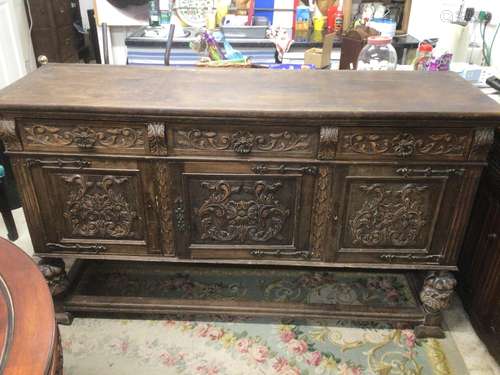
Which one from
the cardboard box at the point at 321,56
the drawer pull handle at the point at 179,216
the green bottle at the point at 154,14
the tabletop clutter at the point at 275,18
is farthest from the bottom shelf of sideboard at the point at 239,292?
the green bottle at the point at 154,14

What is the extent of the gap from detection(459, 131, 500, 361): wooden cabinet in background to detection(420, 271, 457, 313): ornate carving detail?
0.13 metres

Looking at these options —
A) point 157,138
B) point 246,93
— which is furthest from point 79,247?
point 246,93

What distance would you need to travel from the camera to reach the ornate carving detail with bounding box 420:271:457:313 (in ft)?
5.24

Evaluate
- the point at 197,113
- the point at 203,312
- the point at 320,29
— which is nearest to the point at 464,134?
the point at 197,113

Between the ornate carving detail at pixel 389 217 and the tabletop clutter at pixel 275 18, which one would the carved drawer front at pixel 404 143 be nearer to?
the ornate carving detail at pixel 389 217

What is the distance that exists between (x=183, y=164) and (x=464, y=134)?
0.88 meters

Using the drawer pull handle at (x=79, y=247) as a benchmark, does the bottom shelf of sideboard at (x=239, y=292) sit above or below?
below

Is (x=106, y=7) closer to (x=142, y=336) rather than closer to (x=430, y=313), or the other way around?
(x=142, y=336)

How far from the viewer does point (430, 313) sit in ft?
5.46

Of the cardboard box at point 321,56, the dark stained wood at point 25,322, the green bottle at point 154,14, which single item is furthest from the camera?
the green bottle at point 154,14

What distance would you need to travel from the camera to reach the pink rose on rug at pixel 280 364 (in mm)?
1571

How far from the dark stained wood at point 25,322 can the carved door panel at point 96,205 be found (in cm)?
55

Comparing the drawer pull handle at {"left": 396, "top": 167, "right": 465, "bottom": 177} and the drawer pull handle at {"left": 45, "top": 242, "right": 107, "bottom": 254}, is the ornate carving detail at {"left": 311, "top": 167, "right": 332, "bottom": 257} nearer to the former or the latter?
the drawer pull handle at {"left": 396, "top": 167, "right": 465, "bottom": 177}

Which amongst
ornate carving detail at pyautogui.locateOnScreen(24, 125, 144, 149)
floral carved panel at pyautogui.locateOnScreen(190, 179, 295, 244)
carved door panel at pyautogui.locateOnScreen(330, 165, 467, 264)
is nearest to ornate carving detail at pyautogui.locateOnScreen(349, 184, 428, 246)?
carved door panel at pyautogui.locateOnScreen(330, 165, 467, 264)
